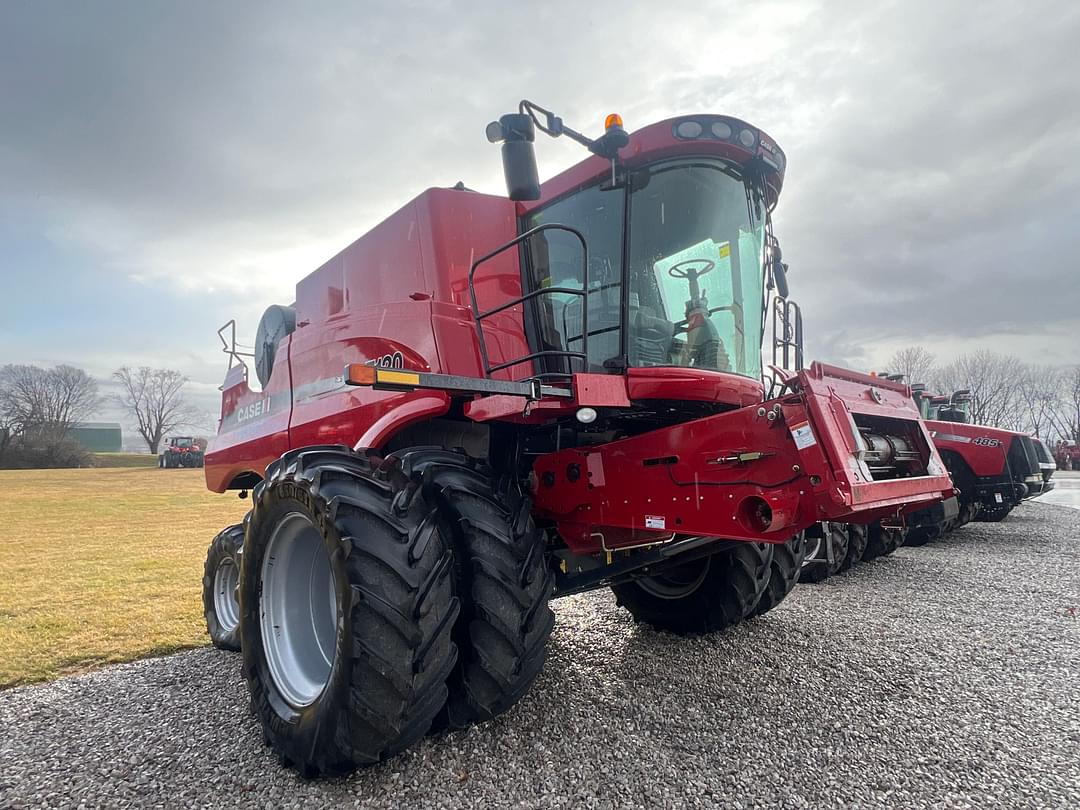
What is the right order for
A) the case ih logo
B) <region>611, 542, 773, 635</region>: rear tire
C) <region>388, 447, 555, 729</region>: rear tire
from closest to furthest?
<region>388, 447, 555, 729</region>: rear tire
<region>611, 542, 773, 635</region>: rear tire
the case ih logo

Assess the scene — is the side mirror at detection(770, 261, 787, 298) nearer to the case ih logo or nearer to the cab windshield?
the cab windshield

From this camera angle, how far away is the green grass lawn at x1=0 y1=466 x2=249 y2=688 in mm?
4566

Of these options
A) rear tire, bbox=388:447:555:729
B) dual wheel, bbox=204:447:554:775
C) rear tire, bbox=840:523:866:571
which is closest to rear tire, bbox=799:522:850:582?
rear tire, bbox=840:523:866:571

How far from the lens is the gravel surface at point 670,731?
2.54 meters

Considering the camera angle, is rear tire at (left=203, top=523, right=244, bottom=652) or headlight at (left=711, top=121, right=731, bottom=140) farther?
Answer: rear tire at (left=203, top=523, right=244, bottom=652)

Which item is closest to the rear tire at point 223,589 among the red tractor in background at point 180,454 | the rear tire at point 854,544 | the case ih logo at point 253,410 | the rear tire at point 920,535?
the case ih logo at point 253,410

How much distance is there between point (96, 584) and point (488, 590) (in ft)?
21.1

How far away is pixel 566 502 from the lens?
10.8ft

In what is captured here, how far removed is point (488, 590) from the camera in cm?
266

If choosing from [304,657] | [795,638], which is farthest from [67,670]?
[795,638]

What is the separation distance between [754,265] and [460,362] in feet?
5.53

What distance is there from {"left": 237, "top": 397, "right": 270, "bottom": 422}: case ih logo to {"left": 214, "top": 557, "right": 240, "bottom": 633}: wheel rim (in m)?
1.15

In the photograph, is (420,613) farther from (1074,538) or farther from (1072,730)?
(1074,538)

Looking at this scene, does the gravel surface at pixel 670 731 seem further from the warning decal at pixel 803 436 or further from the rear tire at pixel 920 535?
the rear tire at pixel 920 535
